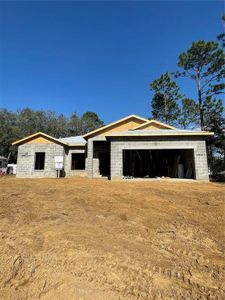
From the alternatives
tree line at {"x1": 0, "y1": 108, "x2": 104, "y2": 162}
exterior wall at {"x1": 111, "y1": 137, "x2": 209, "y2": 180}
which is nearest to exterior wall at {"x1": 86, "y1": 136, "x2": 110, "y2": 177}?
exterior wall at {"x1": 111, "y1": 137, "x2": 209, "y2": 180}

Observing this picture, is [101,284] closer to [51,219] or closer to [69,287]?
[69,287]

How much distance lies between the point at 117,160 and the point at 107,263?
9.70 meters

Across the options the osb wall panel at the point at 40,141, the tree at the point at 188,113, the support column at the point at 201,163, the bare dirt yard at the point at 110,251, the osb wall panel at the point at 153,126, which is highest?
the tree at the point at 188,113

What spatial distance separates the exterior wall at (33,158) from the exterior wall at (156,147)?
6108mm

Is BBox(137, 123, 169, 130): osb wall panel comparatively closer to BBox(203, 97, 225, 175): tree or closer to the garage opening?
the garage opening

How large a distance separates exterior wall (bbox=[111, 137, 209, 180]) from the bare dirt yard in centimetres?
624

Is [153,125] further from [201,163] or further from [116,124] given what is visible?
[201,163]

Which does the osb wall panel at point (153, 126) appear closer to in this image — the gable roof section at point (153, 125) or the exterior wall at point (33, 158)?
the gable roof section at point (153, 125)

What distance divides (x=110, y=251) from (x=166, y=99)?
1044 inches

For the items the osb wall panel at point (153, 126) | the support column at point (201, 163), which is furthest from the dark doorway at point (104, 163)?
the support column at point (201, 163)

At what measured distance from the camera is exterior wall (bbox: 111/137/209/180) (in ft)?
41.0

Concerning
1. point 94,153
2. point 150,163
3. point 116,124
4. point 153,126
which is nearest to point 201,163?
point 153,126

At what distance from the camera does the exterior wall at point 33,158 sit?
16922 mm

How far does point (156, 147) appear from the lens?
1312 centimetres
